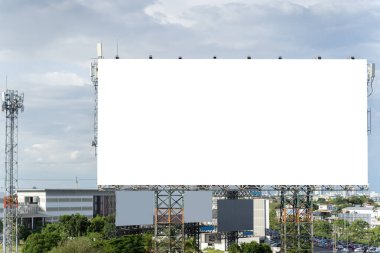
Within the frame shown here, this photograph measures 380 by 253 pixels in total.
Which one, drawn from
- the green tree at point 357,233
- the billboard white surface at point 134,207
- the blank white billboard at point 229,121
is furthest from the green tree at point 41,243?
the green tree at point 357,233

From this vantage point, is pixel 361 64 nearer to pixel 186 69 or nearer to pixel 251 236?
pixel 186 69

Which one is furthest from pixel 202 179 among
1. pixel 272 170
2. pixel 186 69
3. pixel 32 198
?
pixel 32 198

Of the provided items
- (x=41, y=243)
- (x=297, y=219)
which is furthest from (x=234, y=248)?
(x=297, y=219)

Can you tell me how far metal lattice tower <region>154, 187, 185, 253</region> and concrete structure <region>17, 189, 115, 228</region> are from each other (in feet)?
211

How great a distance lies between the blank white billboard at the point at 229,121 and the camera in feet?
127

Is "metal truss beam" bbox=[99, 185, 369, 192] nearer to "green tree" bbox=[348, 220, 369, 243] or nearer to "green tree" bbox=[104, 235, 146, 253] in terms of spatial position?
"green tree" bbox=[104, 235, 146, 253]

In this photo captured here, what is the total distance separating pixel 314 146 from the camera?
129 feet

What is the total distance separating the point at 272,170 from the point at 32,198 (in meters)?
77.4

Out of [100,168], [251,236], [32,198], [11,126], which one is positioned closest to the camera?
[100,168]

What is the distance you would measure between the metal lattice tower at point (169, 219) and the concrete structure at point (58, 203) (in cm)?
6438

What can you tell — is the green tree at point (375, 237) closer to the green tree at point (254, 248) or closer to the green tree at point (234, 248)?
the green tree at point (254, 248)

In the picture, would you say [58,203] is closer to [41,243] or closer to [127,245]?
[41,243]

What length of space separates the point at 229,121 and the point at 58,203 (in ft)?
255

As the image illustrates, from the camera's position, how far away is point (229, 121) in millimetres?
39062
